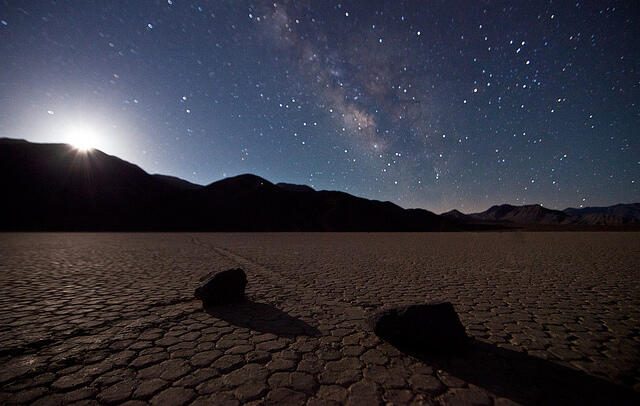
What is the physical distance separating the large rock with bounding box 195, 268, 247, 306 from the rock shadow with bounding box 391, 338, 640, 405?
2648 millimetres

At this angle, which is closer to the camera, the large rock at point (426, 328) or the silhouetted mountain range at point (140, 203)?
the large rock at point (426, 328)

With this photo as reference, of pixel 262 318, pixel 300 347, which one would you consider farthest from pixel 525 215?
pixel 300 347

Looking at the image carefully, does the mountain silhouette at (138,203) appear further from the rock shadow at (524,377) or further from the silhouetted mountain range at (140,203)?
the rock shadow at (524,377)

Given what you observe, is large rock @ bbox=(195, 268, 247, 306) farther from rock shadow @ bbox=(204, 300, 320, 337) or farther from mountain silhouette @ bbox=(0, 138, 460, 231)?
mountain silhouette @ bbox=(0, 138, 460, 231)

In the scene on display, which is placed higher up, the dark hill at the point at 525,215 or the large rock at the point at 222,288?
the dark hill at the point at 525,215

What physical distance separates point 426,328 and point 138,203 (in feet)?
162

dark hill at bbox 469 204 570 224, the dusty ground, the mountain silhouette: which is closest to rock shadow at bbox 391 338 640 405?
the dusty ground

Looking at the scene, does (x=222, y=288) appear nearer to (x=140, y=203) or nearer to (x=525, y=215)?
(x=140, y=203)

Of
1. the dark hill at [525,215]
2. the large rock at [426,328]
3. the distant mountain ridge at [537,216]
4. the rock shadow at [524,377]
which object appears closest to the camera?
the rock shadow at [524,377]

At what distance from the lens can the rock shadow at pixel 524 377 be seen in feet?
6.02

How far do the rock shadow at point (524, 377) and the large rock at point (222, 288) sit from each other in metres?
2.65

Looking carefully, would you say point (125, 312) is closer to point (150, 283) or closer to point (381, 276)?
point (150, 283)

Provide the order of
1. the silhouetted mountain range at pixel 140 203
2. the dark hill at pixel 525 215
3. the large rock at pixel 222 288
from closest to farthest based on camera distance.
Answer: the large rock at pixel 222 288 < the silhouetted mountain range at pixel 140 203 < the dark hill at pixel 525 215

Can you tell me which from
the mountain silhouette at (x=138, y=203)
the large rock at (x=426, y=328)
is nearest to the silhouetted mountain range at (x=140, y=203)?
the mountain silhouette at (x=138, y=203)
